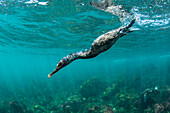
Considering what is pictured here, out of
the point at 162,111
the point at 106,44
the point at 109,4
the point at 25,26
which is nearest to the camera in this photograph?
the point at 106,44

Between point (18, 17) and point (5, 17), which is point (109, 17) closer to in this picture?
point (18, 17)

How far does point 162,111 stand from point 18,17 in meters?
16.2

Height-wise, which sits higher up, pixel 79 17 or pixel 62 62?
pixel 79 17

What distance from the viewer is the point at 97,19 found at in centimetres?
1287

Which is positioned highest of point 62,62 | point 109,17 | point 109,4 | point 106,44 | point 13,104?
point 109,4

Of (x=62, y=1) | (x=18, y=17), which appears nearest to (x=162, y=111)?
(x=62, y=1)

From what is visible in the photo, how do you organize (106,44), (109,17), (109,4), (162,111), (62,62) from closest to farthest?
(62,62), (106,44), (109,4), (162,111), (109,17)

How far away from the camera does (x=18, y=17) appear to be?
12.4 metres

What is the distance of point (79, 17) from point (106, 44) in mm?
10218

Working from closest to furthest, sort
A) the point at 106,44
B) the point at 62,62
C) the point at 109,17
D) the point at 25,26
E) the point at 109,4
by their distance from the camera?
the point at 62,62 < the point at 106,44 < the point at 109,4 < the point at 109,17 < the point at 25,26

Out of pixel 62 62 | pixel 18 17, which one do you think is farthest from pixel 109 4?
pixel 18 17

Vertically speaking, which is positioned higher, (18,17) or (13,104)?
(18,17)

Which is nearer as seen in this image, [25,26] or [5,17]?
[5,17]

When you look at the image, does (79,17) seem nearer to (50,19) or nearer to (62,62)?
(50,19)
